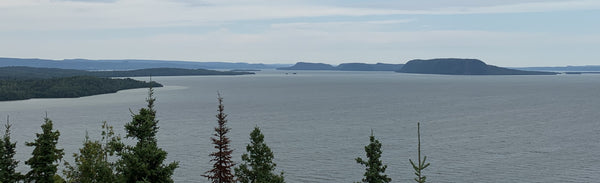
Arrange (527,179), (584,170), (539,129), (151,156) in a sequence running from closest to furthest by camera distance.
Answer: (151,156), (527,179), (584,170), (539,129)

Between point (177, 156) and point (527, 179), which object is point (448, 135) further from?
point (177, 156)

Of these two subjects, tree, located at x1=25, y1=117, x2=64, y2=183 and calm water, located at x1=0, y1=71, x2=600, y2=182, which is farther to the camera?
calm water, located at x1=0, y1=71, x2=600, y2=182

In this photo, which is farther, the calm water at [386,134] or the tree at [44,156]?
the calm water at [386,134]

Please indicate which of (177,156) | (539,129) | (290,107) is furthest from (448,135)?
(290,107)

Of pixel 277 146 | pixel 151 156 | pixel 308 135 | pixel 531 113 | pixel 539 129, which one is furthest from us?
pixel 531 113

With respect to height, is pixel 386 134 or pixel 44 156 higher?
pixel 386 134

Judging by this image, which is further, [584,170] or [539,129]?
[539,129]

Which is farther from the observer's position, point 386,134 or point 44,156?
point 386,134

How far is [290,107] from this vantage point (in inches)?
6914

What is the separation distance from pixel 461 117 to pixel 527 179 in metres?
72.0

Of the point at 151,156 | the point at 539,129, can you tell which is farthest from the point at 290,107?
the point at 151,156

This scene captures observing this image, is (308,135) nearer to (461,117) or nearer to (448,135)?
(448,135)

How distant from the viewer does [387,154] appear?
8781 centimetres

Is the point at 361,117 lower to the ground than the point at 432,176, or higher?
higher
